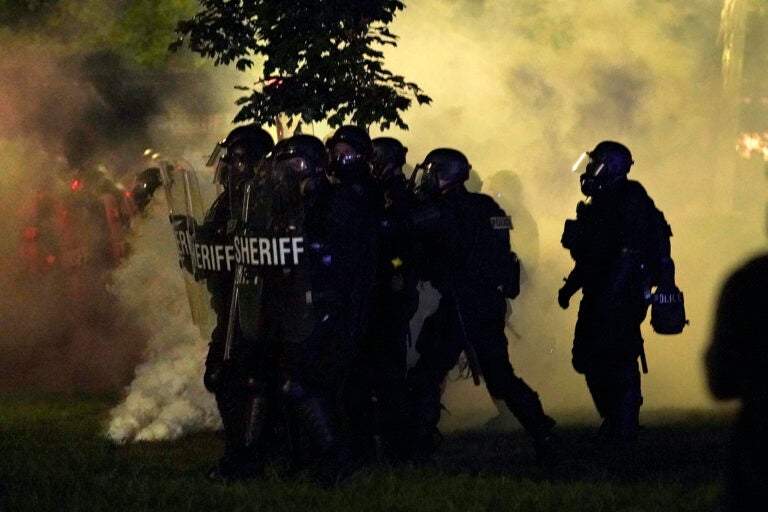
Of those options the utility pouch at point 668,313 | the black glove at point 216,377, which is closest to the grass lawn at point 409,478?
the black glove at point 216,377

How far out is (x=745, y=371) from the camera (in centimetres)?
383

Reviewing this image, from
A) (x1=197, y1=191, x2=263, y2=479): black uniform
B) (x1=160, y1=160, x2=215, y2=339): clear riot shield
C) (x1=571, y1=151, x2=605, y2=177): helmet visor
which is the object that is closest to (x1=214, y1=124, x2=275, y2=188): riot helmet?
(x1=197, y1=191, x2=263, y2=479): black uniform

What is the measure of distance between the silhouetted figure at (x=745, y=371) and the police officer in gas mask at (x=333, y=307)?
3476 millimetres

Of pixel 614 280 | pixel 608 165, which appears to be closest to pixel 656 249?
pixel 614 280

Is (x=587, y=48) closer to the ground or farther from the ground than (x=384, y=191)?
farther from the ground

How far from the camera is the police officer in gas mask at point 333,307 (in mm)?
7113

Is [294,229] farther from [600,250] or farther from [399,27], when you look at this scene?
[399,27]

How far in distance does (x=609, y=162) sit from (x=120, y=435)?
350 centimetres

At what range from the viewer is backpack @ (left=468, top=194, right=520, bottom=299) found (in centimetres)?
793

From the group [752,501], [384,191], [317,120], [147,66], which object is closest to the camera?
[752,501]

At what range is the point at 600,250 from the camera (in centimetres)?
859

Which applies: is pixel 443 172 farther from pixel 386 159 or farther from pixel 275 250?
pixel 275 250

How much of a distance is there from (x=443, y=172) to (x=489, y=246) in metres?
0.50

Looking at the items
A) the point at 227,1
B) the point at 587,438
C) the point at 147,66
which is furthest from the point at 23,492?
the point at 147,66
